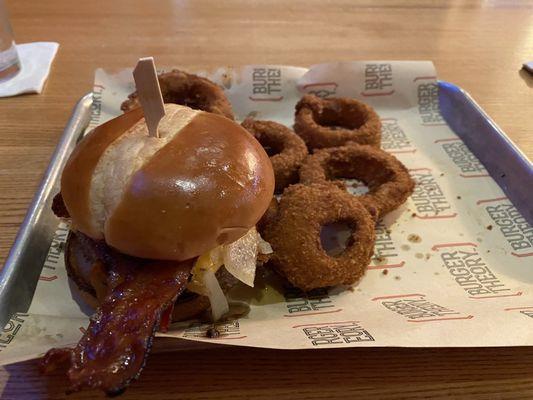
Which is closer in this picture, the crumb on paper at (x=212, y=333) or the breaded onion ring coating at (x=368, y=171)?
the crumb on paper at (x=212, y=333)

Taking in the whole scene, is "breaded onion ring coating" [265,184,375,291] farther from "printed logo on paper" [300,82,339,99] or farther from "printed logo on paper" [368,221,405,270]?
"printed logo on paper" [300,82,339,99]

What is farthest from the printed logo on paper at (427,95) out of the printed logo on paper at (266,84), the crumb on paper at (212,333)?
the crumb on paper at (212,333)

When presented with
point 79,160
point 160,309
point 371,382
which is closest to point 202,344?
point 160,309

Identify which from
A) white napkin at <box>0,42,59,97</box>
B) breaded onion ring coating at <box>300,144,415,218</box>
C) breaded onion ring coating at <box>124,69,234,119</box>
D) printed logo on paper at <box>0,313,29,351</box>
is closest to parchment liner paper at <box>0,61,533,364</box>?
printed logo on paper at <box>0,313,29,351</box>

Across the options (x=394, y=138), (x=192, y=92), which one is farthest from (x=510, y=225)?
(x=192, y=92)

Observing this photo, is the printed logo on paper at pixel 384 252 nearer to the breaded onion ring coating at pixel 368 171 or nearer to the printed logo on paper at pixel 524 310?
the breaded onion ring coating at pixel 368 171

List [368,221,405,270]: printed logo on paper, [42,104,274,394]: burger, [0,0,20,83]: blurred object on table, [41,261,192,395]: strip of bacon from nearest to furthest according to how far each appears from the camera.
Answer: [41,261,192,395]: strip of bacon, [42,104,274,394]: burger, [368,221,405,270]: printed logo on paper, [0,0,20,83]: blurred object on table
